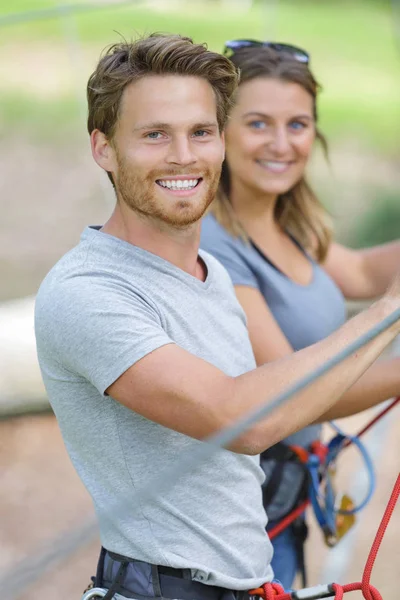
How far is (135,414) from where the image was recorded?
4.80 feet

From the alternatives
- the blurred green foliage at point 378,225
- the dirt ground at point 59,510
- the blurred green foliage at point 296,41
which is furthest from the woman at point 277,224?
the blurred green foliage at point 296,41

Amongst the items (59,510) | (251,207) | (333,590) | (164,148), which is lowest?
(59,510)

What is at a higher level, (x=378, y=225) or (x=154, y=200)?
(x=154, y=200)

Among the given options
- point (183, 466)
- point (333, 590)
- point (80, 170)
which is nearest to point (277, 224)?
point (333, 590)

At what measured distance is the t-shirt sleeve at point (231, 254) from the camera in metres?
1.98

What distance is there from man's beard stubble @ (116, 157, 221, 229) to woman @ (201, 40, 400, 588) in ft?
1.37

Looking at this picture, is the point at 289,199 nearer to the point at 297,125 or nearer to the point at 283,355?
the point at 297,125

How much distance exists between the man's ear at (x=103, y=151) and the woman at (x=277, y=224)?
0.45 meters

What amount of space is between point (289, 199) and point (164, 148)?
2.73 ft

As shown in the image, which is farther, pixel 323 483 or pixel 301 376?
pixel 323 483

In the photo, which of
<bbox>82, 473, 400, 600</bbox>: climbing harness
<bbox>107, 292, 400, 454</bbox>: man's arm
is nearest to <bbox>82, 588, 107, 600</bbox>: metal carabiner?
<bbox>82, 473, 400, 600</bbox>: climbing harness

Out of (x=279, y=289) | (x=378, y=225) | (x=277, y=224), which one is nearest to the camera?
(x=279, y=289)

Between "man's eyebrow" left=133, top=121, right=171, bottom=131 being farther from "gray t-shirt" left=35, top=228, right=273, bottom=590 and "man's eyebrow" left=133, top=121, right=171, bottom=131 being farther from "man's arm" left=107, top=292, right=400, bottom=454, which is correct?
"man's arm" left=107, top=292, right=400, bottom=454

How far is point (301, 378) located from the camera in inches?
53.9
